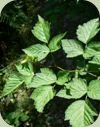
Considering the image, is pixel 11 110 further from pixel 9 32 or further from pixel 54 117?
pixel 9 32

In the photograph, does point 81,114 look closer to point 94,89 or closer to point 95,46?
point 94,89

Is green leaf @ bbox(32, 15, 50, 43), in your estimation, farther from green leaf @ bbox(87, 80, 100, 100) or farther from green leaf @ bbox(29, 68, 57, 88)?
green leaf @ bbox(87, 80, 100, 100)

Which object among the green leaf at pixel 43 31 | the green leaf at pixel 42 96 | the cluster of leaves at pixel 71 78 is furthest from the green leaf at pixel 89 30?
the green leaf at pixel 42 96

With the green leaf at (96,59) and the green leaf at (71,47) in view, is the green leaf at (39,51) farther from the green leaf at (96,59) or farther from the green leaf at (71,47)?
the green leaf at (96,59)

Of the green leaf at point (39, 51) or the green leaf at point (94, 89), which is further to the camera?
the green leaf at point (39, 51)

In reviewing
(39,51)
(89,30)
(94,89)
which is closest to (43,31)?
(39,51)

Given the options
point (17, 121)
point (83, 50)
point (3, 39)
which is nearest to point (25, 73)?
point (83, 50)

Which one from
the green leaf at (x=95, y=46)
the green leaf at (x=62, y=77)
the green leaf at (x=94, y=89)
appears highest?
the green leaf at (x=95, y=46)
